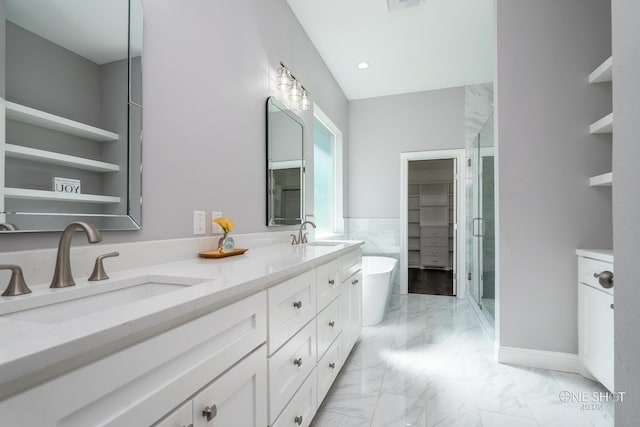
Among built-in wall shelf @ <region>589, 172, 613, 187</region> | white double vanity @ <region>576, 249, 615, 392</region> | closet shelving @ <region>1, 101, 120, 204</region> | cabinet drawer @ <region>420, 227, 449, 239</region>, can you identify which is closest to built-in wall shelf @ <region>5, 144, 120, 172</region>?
closet shelving @ <region>1, 101, 120, 204</region>

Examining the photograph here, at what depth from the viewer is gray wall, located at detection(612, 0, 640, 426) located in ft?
1.51

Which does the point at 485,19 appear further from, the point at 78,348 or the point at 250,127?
the point at 78,348

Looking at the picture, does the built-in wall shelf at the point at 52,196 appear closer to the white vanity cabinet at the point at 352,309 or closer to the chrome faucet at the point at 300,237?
the chrome faucet at the point at 300,237

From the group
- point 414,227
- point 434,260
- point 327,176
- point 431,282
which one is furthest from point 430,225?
point 327,176

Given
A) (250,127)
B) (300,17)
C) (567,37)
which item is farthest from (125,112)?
(567,37)

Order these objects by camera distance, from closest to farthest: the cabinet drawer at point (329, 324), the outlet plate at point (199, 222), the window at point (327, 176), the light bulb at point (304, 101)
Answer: the outlet plate at point (199, 222), the cabinet drawer at point (329, 324), the light bulb at point (304, 101), the window at point (327, 176)

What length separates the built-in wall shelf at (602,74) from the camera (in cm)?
180

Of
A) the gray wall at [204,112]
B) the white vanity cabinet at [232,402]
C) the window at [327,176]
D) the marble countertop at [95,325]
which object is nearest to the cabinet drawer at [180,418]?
the white vanity cabinet at [232,402]

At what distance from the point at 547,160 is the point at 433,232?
426cm

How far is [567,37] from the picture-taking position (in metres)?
2.04

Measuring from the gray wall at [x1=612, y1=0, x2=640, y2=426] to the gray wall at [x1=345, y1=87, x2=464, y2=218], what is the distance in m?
3.69

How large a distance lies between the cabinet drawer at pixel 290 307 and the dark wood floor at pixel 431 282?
10.8 ft

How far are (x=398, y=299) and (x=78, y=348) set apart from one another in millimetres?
3814

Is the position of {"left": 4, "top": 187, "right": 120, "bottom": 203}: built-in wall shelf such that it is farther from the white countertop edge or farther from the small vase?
the white countertop edge
